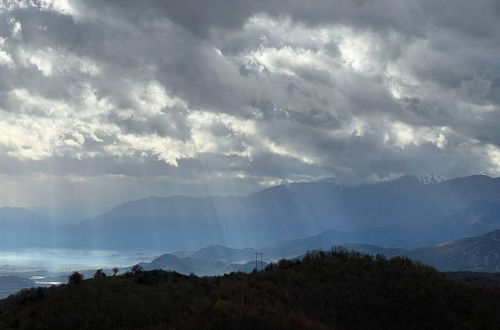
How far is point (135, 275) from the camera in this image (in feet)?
123

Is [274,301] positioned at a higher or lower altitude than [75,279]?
lower

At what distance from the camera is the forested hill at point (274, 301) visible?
26344 mm


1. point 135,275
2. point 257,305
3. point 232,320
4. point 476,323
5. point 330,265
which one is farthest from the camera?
point 330,265

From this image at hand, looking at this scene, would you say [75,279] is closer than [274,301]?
No

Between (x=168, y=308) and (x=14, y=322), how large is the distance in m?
8.85

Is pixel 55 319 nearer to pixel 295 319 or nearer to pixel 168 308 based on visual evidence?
pixel 168 308

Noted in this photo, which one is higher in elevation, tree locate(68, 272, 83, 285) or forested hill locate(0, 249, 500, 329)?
tree locate(68, 272, 83, 285)

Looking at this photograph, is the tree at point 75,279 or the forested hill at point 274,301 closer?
the forested hill at point 274,301

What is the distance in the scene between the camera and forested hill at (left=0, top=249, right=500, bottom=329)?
26.3 meters

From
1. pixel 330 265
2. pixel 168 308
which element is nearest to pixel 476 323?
pixel 330 265

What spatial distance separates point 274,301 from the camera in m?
32.6

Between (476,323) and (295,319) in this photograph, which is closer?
(295,319)

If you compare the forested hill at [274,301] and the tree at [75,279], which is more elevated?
the tree at [75,279]

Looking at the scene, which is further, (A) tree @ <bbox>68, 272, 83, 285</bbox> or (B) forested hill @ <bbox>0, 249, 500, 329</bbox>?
(A) tree @ <bbox>68, 272, 83, 285</bbox>
